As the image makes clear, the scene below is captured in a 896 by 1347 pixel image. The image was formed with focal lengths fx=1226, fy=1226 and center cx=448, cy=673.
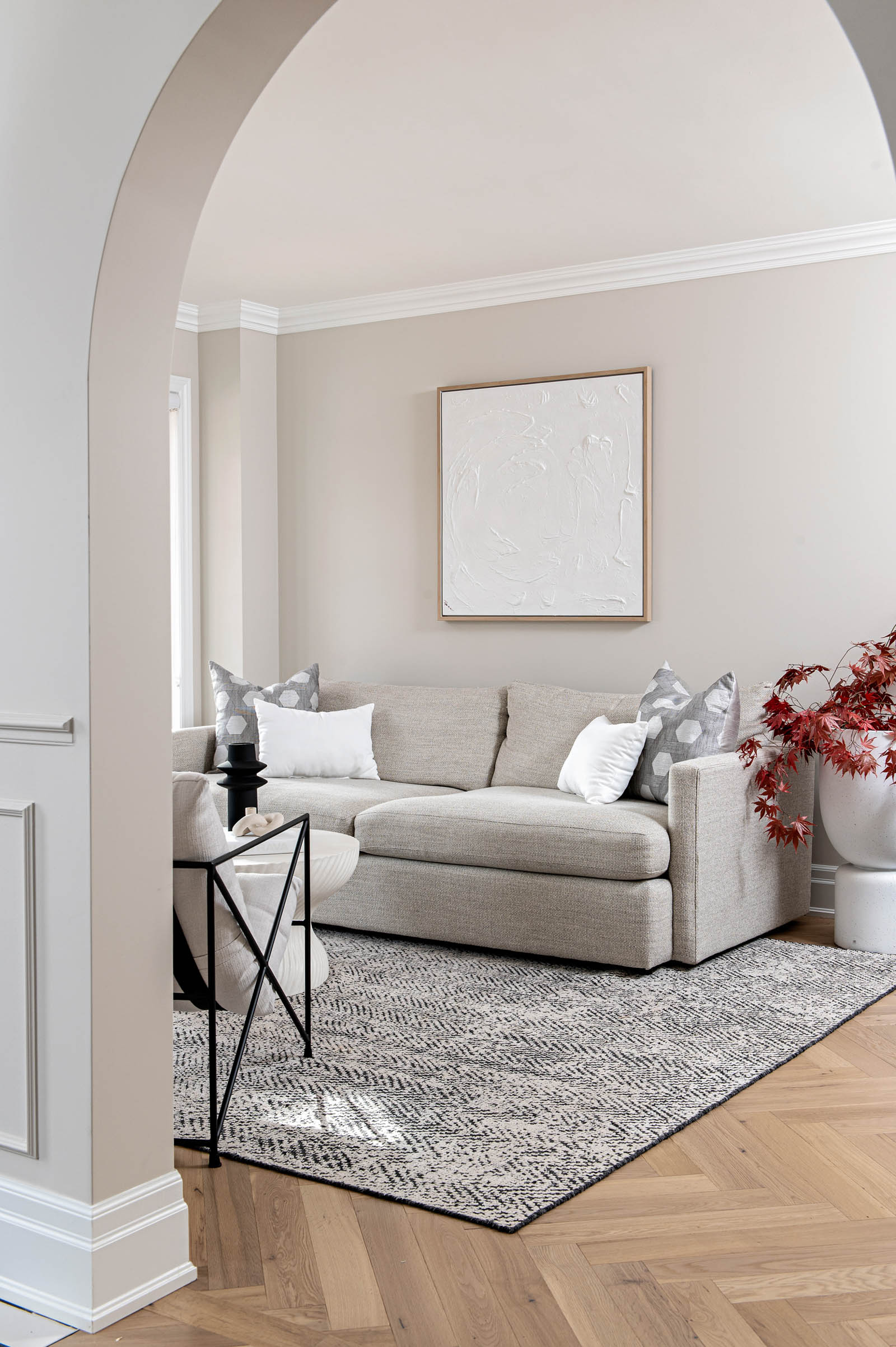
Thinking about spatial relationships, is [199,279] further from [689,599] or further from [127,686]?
[127,686]

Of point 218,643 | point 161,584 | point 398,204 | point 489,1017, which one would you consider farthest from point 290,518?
point 161,584

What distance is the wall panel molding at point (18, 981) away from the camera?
7.02 feet

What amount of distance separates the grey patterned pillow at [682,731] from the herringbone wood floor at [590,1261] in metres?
1.84

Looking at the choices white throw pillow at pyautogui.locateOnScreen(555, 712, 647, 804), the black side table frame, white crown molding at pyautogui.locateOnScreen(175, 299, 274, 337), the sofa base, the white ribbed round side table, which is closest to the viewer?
the black side table frame

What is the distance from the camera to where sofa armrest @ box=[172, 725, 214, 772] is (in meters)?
5.36

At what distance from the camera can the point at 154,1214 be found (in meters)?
2.14

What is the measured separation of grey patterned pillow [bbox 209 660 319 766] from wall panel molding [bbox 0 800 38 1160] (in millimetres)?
3140

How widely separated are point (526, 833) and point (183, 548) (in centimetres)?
284

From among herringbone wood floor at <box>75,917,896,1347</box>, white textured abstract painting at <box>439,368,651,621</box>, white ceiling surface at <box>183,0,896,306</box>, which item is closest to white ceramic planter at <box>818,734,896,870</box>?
white textured abstract painting at <box>439,368,651,621</box>

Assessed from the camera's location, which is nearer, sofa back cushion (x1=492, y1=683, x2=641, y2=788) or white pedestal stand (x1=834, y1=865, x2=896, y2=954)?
white pedestal stand (x1=834, y1=865, x2=896, y2=954)

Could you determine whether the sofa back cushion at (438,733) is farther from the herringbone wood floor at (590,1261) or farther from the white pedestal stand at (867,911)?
the herringbone wood floor at (590,1261)

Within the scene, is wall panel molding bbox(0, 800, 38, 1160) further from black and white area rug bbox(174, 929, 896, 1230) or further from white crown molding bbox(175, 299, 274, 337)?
white crown molding bbox(175, 299, 274, 337)

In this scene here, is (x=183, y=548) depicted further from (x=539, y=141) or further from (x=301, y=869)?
(x=301, y=869)

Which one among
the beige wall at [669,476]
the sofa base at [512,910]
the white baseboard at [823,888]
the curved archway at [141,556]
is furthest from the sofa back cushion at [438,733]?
the curved archway at [141,556]
